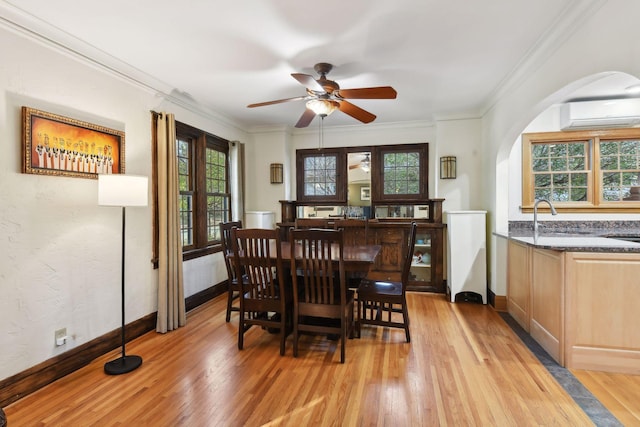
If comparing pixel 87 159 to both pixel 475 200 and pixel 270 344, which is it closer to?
pixel 270 344

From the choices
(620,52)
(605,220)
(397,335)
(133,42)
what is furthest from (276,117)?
(605,220)

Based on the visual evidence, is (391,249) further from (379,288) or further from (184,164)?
(184,164)

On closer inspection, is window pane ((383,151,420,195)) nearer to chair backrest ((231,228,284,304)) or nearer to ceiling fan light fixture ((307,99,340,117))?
ceiling fan light fixture ((307,99,340,117))

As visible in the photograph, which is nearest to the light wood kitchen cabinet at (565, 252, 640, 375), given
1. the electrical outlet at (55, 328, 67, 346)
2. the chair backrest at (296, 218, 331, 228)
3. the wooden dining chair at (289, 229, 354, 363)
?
the wooden dining chair at (289, 229, 354, 363)

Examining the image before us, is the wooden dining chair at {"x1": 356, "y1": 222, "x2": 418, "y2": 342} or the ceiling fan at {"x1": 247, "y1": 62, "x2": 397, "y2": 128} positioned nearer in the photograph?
the ceiling fan at {"x1": 247, "y1": 62, "x2": 397, "y2": 128}

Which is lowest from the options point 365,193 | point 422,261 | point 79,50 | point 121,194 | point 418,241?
point 422,261

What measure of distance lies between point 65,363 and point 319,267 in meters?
2.11

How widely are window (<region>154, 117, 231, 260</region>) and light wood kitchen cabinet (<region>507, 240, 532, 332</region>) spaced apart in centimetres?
375

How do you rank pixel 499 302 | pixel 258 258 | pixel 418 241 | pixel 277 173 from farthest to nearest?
pixel 277 173 < pixel 418 241 < pixel 499 302 < pixel 258 258

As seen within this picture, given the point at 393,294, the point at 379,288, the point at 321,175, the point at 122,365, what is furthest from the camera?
the point at 321,175

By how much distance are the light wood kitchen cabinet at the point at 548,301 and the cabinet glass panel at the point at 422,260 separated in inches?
69.8

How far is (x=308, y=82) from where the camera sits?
2.52 m

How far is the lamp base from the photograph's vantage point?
2386 millimetres

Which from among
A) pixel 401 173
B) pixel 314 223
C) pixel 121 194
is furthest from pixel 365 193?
pixel 121 194
